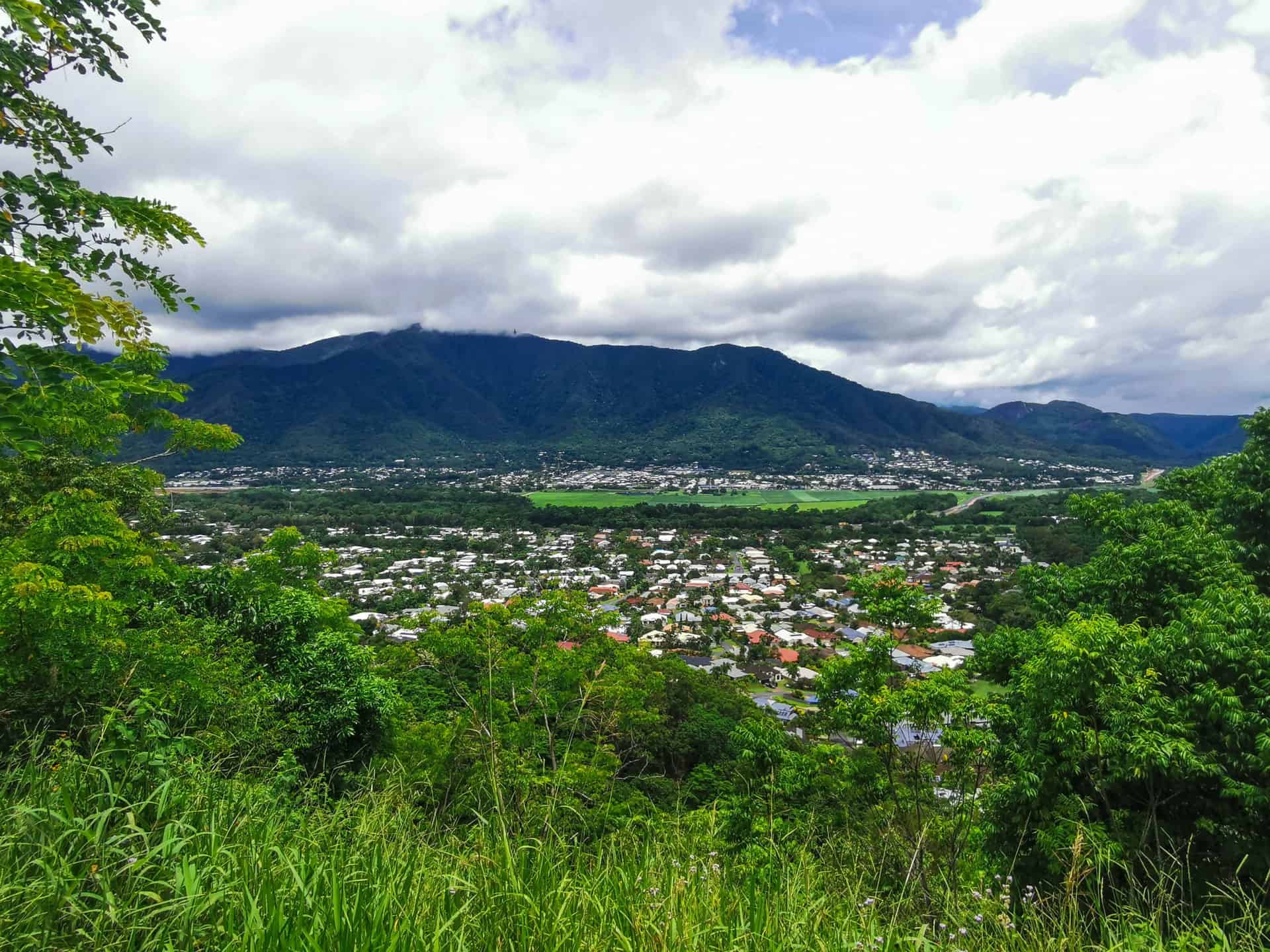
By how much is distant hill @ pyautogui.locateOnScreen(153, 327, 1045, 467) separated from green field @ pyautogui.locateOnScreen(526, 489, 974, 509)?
35.0 metres

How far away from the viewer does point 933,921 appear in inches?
96.3

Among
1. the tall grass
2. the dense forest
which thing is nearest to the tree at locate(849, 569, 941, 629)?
the dense forest

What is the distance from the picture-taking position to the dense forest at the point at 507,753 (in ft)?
5.88

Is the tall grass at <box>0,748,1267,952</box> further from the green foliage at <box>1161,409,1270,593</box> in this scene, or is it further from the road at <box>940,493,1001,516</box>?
the road at <box>940,493,1001,516</box>

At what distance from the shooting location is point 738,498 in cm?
9288

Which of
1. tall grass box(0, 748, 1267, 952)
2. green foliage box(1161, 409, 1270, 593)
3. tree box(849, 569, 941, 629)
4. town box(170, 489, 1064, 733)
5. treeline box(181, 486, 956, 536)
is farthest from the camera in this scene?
treeline box(181, 486, 956, 536)

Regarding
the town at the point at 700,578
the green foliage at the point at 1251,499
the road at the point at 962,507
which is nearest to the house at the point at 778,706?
the town at the point at 700,578

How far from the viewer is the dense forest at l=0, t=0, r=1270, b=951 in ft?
5.88

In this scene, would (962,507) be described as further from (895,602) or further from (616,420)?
(616,420)

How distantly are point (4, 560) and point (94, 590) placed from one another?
2.33 ft

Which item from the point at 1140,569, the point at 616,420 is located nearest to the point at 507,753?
the point at 1140,569

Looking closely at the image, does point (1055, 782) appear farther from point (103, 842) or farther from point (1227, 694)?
point (103, 842)

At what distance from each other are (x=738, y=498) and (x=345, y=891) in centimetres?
9274

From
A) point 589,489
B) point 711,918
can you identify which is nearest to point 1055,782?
point 711,918
